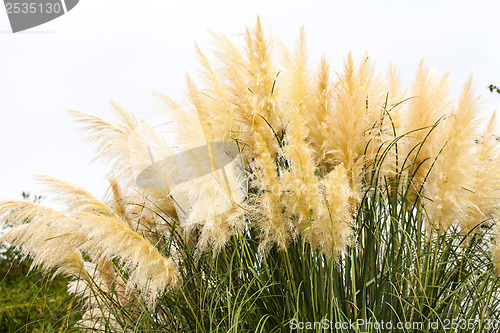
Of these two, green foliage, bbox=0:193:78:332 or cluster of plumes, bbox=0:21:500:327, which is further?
green foliage, bbox=0:193:78:332

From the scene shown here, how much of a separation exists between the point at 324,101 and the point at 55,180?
1279 millimetres

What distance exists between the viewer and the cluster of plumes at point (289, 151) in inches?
83.0

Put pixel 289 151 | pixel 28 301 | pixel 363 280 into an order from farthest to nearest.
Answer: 1. pixel 28 301
2. pixel 363 280
3. pixel 289 151

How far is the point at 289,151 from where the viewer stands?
2080 millimetres

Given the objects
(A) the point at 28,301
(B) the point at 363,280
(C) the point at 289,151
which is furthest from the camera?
(A) the point at 28,301

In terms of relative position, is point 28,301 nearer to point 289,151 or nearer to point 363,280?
point 363,280

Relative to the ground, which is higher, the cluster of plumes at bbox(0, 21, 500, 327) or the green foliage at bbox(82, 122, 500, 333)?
the cluster of plumes at bbox(0, 21, 500, 327)

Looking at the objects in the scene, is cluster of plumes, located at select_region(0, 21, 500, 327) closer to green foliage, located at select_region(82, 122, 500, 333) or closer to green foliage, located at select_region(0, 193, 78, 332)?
green foliage, located at select_region(82, 122, 500, 333)

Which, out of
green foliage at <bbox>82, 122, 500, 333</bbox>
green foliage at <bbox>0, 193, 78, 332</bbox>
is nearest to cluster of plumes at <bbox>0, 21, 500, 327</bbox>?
green foliage at <bbox>82, 122, 500, 333</bbox>

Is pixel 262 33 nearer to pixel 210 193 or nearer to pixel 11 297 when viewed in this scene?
pixel 210 193

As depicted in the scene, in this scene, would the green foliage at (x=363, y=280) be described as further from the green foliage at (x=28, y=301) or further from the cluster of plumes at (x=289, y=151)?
the green foliage at (x=28, y=301)

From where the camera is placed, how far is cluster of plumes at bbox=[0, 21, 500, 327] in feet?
6.91

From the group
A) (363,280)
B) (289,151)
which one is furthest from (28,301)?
(289,151)

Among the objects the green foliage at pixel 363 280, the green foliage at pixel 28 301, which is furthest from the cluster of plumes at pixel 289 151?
the green foliage at pixel 28 301
